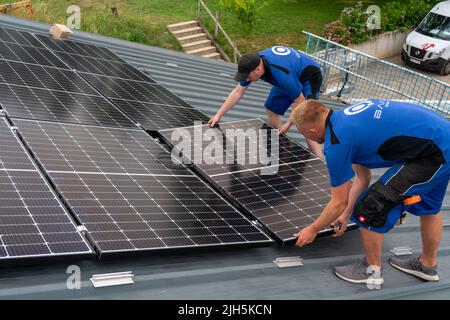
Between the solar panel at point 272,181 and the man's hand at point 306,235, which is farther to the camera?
the solar panel at point 272,181

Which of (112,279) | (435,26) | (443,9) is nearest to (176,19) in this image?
(435,26)

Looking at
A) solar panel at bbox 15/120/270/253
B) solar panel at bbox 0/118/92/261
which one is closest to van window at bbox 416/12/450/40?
solar panel at bbox 15/120/270/253

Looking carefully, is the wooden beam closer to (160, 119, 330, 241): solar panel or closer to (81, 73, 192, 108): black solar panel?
(81, 73, 192, 108): black solar panel

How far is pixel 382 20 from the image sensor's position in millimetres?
24188

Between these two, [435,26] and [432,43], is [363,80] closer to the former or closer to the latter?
[432,43]

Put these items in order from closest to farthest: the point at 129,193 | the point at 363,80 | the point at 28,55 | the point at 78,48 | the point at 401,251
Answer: the point at 129,193
the point at 401,251
the point at 28,55
the point at 78,48
the point at 363,80

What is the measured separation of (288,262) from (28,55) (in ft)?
17.9

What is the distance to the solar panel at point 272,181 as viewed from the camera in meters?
5.09

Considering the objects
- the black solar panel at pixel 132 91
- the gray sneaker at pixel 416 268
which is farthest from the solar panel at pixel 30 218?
the black solar panel at pixel 132 91

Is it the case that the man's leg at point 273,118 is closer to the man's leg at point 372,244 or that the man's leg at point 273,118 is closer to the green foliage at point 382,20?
the man's leg at point 372,244

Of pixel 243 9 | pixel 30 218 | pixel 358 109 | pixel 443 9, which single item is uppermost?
pixel 358 109

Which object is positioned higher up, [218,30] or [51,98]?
[51,98]

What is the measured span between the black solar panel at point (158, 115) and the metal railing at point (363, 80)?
259 inches
